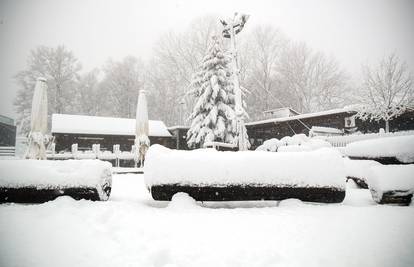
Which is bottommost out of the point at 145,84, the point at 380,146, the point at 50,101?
the point at 380,146

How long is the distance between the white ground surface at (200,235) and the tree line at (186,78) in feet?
92.8

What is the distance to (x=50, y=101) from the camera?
106 ft

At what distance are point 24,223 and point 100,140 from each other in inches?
799

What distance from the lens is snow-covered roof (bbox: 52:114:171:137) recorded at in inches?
824

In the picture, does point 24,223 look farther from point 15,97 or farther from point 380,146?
point 15,97

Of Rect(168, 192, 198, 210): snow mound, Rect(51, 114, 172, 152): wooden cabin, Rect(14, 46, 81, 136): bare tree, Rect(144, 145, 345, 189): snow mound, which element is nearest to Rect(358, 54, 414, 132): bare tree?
Rect(144, 145, 345, 189): snow mound

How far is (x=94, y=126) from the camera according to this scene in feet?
72.9

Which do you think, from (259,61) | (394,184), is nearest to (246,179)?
(394,184)

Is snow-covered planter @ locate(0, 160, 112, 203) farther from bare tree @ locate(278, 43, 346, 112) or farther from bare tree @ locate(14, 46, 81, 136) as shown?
bare tree @ locate(278, 43, 346, 112)

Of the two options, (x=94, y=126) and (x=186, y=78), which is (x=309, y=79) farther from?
(x=94, y=126)

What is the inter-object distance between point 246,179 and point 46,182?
3.25 metres

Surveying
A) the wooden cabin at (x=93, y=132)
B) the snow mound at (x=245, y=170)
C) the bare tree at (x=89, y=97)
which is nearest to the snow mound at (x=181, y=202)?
the snow mound at (x=245, y=170)

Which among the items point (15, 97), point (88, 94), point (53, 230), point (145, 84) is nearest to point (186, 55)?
point (145, 84)

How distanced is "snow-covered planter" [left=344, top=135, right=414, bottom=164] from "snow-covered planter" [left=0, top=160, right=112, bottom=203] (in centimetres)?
582
